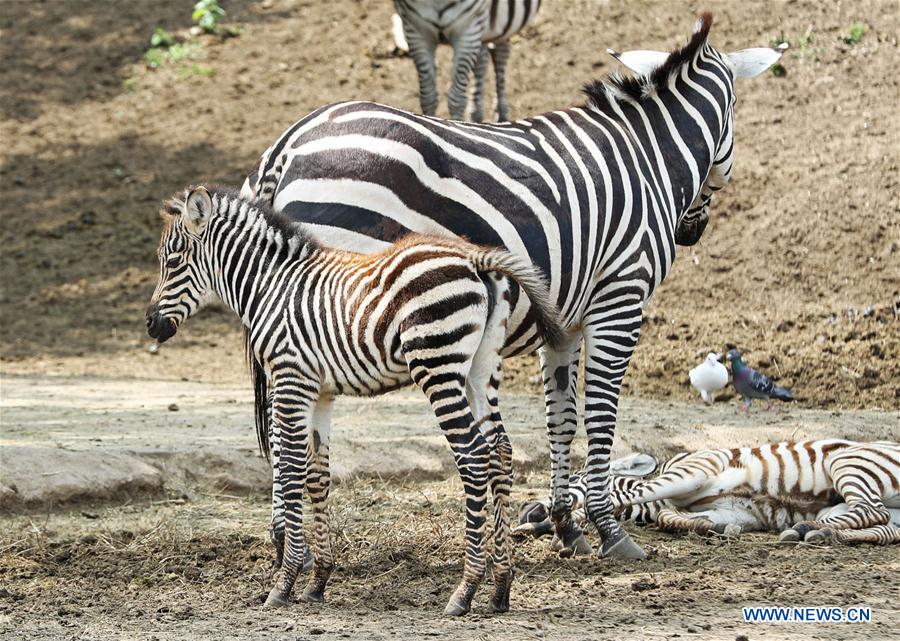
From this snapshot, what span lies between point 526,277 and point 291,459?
4.26ft

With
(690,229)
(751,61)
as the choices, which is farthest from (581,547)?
(751,61)

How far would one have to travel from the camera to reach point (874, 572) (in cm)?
623

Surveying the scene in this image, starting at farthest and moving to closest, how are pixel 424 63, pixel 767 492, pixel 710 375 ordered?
pixel 424 63 → pixel 710 375 → pixel 767 492

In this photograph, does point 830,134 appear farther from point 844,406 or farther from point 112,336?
point 112,336

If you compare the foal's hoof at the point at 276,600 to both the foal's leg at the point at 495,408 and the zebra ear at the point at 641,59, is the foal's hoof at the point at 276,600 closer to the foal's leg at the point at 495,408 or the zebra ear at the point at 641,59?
the foal's leg at the point at 495,408

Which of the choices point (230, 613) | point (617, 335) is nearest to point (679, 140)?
point (617, 335)

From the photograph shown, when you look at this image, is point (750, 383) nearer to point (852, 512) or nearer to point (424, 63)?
point (852, 512)

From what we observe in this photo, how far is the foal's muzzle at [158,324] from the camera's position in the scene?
6.29 metres

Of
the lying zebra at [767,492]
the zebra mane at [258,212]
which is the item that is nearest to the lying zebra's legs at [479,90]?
the lying zebra at [767,492]

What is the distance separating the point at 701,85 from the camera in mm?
7641

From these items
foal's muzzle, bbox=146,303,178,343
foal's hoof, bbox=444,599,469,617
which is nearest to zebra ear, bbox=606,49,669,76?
foal's muzzle, bbox=146,303,178,343

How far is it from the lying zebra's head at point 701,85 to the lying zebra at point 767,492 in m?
1.45

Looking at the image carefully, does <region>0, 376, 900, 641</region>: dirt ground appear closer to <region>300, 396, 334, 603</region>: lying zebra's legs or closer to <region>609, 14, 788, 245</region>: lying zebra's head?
<region>300, 396, 334, 603</region>: lying zebra's legs

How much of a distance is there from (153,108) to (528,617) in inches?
542
